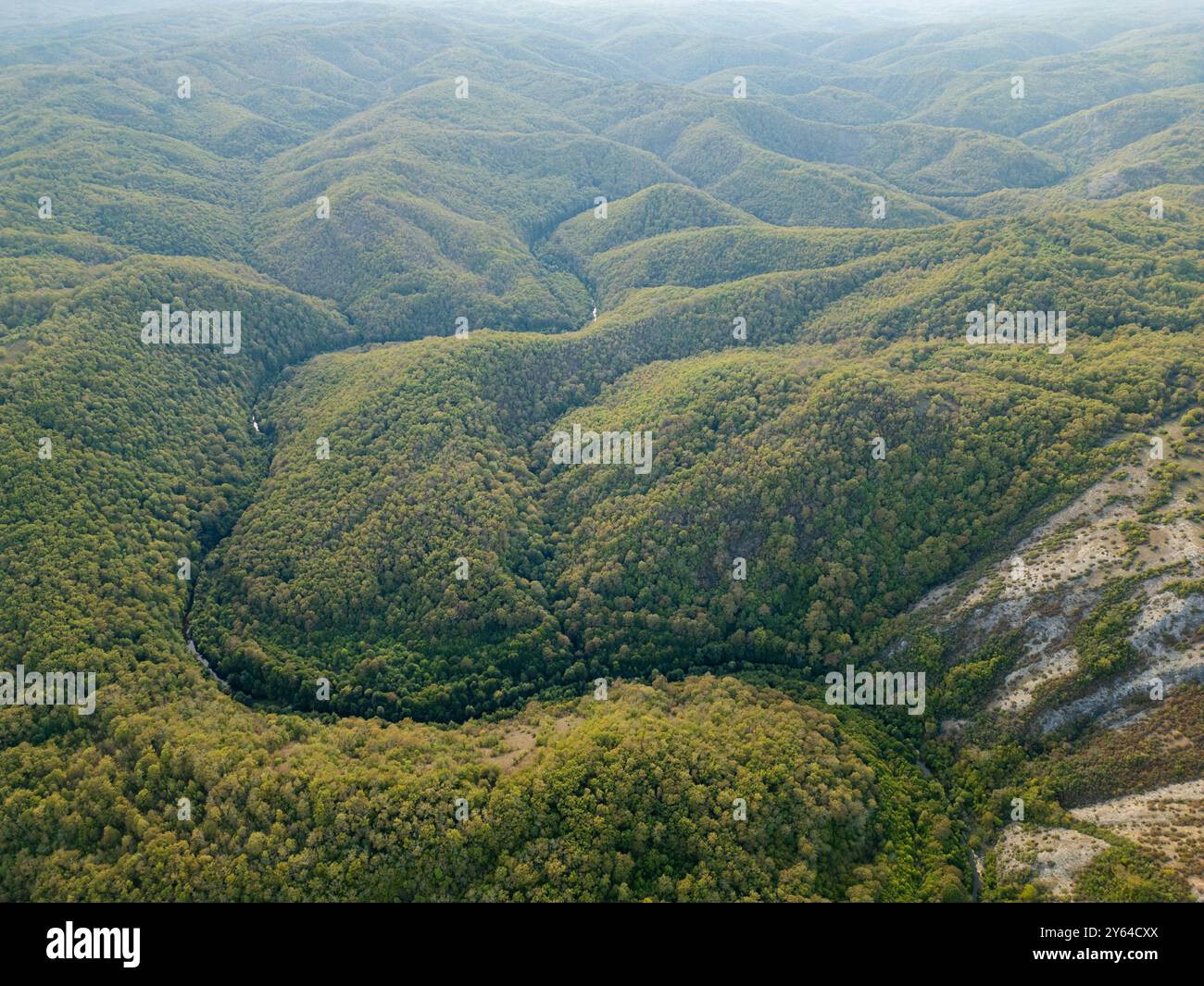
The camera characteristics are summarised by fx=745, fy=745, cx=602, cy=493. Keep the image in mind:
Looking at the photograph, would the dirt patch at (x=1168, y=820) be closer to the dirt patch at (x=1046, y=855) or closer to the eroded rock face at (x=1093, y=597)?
the dirt patch at (x=1046, y=855)

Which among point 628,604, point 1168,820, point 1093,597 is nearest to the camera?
point 1168,820

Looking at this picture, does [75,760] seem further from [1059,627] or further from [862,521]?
[1059,627]

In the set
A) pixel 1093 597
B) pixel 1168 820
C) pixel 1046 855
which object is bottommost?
pixel 1046 855

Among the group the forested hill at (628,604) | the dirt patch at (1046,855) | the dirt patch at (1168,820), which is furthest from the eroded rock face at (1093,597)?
the dirt patch at (1046,855)

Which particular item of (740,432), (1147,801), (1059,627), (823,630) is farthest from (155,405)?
(1147,801)

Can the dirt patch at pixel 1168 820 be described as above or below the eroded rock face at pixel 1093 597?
below

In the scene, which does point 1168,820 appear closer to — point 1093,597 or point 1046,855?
point 1046,855

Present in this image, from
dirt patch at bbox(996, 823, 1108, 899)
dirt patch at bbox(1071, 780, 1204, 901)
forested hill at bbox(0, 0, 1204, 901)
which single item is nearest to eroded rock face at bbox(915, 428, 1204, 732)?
forested hill at bbox(0, 0, 1204, 901)

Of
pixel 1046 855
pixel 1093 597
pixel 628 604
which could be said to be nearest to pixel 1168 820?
pixel 1046 855

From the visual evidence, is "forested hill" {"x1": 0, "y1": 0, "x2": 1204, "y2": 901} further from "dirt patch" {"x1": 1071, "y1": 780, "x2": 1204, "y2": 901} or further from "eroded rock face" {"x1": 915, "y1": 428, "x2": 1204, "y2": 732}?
"dirt patch" {"x1": 1071, "y1": 780, "x2": 1204, "y2": 901}

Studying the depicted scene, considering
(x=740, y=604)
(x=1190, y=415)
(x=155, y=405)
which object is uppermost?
(x=155, y=405)

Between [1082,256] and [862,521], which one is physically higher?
[1082,256]
